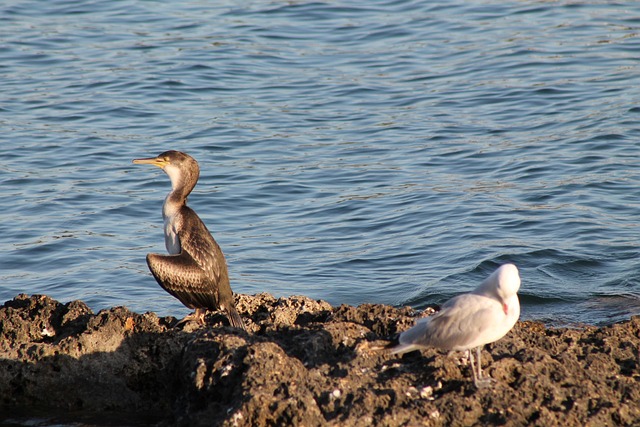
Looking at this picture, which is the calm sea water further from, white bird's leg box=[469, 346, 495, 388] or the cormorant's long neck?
white bird's leg box=[469, 346, 495, 388]

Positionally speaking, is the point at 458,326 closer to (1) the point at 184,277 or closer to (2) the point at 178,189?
(1) the point at 184,277

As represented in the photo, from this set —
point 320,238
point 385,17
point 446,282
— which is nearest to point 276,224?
point 320,238

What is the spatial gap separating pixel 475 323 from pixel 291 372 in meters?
1.03

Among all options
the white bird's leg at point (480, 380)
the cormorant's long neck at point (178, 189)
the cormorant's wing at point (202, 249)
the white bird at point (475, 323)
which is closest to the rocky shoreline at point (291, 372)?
the white bird's leg at point (480, 380)

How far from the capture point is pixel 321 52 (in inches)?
655

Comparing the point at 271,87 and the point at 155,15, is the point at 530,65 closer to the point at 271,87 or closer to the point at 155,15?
the point at 271,87

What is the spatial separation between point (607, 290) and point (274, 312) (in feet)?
13.2

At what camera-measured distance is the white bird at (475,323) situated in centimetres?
535

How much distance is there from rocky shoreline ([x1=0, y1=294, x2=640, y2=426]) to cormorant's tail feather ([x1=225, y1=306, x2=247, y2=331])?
111 mm

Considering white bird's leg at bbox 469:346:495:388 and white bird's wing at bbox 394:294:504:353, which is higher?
white bird's wing at bbox 394:294:504:353

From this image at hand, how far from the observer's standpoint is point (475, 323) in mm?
5363

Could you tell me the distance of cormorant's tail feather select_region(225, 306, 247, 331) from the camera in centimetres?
668

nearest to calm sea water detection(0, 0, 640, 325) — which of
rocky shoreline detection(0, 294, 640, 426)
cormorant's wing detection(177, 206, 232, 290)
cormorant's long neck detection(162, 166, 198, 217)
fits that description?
cormorant's long neck detection(162, 166, 198, 217)

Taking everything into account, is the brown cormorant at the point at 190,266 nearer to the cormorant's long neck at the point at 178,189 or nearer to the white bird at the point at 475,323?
the cormorant's long neck at the point at 178,189
